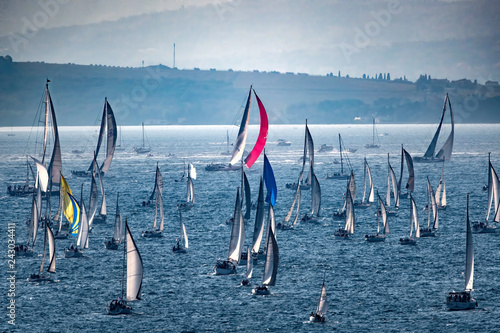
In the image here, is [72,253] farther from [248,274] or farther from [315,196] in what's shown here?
[315,196]

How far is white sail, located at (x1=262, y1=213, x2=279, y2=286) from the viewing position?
203 ft

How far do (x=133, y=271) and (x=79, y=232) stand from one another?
25030 mm

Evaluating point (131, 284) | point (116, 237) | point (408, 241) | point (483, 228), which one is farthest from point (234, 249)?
point (483, 228)

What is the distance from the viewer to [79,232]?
81.9 m

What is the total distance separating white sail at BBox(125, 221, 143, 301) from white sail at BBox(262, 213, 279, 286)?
11.1 m

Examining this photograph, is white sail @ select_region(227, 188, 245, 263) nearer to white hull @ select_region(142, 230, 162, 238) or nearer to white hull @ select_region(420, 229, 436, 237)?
white hull @ select_region(142, 230, 162, 238)

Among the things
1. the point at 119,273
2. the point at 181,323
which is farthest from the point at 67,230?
the point at 181,323

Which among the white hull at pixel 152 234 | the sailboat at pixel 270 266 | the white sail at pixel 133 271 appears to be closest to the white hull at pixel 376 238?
Answer: the sailboat at pixel 270 266

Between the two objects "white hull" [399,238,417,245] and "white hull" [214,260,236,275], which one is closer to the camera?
"white hull" [214,260,236,275]

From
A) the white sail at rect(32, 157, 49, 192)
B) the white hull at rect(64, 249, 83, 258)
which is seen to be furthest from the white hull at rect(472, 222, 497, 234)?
the white sail at rect(32, 157, 49, 192)

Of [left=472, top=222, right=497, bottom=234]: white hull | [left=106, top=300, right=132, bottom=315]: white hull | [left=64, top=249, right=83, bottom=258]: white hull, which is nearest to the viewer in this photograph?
[left=106, top=300, right=132, bottom=315]: white hull

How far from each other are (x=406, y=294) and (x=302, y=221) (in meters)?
38.8

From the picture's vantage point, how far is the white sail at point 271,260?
6173 cm

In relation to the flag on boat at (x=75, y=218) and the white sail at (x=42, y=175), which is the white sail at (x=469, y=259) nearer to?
the flag on boat at (x=75, y=218)
